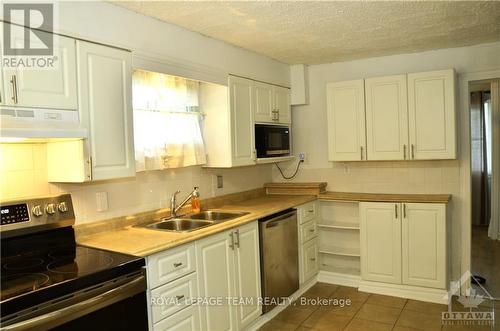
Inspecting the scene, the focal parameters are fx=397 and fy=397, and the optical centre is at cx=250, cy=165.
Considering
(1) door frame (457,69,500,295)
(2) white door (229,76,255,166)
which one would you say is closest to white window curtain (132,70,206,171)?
(2) white door (229,76,255,166)

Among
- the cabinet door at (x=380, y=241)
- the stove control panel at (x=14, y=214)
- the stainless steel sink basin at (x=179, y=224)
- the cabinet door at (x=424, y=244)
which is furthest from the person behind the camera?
the cabinet door at (x=380, y=241)

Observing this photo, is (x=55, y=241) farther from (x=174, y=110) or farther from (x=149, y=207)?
(x=174, y=110)

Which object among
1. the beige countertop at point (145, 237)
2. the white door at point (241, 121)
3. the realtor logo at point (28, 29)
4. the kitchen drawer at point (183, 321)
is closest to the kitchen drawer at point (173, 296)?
the kitchen drawer at point (183, 321)

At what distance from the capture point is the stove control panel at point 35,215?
6.28ft

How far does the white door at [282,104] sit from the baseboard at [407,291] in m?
1.81

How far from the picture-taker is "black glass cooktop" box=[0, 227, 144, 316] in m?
1.57

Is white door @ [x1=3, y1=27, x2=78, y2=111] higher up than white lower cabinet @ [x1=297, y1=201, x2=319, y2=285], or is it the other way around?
white door @ [x1=3, y1=27, x2=78, y2=111]

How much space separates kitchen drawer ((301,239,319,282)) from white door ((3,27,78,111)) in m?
2.55

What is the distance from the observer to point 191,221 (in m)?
3.03

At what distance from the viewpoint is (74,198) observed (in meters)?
2.45

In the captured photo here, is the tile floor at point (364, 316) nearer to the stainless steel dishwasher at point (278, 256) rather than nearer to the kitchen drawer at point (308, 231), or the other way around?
the stainless steel dishwasher at point (278, 256)

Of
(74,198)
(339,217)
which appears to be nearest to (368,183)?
(339,217)

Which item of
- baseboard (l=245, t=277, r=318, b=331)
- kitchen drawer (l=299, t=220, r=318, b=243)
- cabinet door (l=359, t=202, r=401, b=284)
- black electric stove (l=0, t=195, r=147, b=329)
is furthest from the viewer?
kitchen drawer (l=299, t=220, r=318, b=243)

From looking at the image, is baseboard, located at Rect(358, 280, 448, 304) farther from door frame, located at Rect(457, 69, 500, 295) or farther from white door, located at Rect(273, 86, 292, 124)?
white door, located at Rect(273, 86, 292, 124)
